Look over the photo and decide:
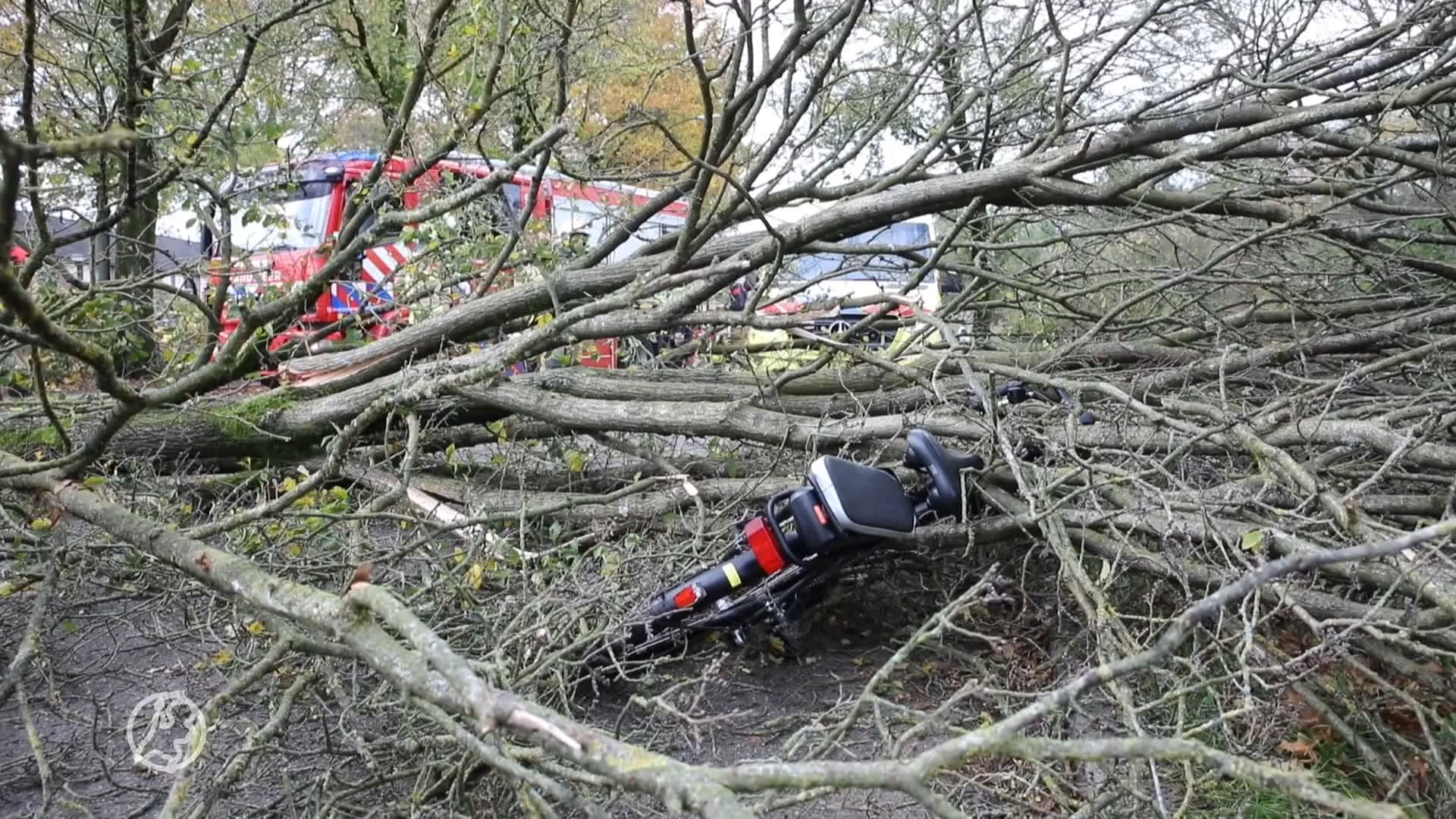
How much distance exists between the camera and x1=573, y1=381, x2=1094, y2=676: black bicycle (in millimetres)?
3113

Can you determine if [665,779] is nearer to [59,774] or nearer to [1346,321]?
[59,774]

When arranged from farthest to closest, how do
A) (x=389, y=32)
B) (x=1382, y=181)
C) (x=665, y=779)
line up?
(x=389, y=32) < (x=1382, y=181) < (x=665, y=779)

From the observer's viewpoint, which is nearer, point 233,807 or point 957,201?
point 233,807

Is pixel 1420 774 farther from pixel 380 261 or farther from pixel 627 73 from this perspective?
pixel 380 261

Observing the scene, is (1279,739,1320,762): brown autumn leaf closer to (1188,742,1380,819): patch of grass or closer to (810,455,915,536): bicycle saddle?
(1188,742,1380,819): patch of grass

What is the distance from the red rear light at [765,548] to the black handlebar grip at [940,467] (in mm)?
543

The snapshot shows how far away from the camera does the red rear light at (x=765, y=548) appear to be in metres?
3.25

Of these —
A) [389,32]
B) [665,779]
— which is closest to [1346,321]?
[665,779]

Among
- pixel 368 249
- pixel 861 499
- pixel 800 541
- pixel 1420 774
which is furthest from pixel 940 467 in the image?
pixel 368 249

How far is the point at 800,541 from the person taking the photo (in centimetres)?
318

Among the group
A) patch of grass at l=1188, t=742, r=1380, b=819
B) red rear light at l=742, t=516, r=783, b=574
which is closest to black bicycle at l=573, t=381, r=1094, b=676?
red rear light at l=742, t=516, r=783, b=574

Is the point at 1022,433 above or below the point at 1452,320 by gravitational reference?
below

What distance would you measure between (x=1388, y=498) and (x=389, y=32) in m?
5.11

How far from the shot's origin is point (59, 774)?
3.24 m
